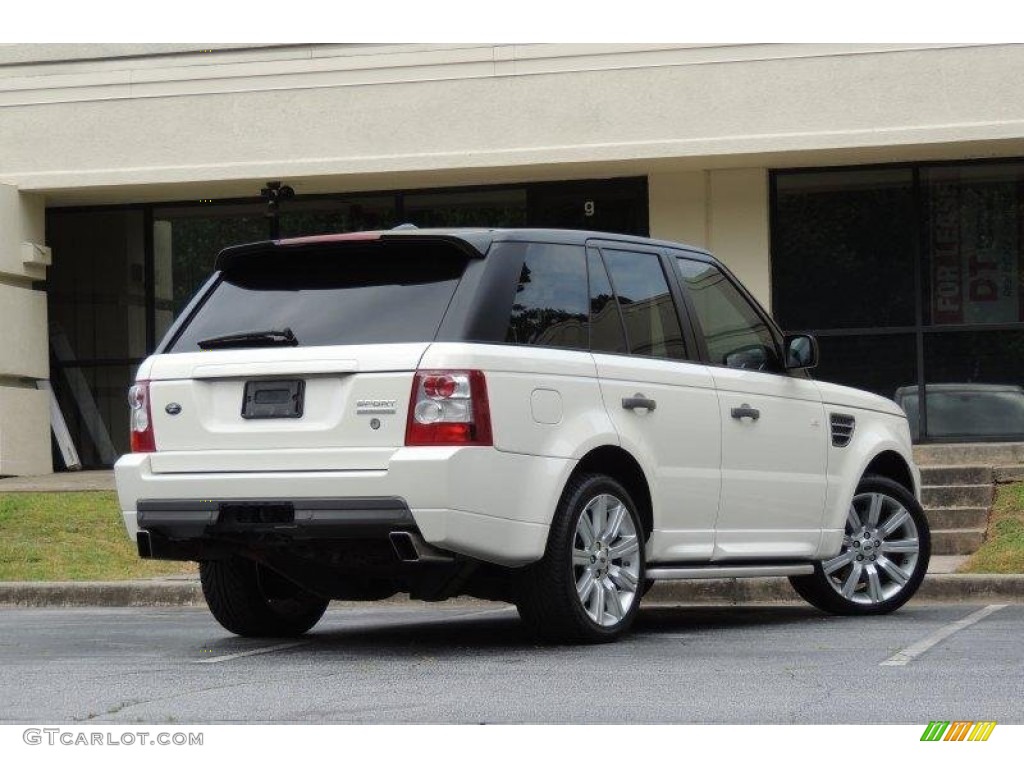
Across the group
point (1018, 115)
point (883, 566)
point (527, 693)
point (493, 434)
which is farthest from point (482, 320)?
point (1018, 115)

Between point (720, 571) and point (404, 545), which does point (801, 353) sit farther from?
point (404, 545)

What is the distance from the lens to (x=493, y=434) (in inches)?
304

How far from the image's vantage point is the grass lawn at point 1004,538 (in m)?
12.2

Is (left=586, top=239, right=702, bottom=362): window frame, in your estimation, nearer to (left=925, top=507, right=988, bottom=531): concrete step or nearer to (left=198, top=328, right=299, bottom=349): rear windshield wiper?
(left=198, top=328, right=299, bottom=349): rear windshield wiper

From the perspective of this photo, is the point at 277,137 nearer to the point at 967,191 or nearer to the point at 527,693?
the point at 967,191

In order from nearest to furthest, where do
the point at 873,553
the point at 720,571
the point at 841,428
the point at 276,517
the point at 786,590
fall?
the point at 276,517 < the point at 720,571 < the point at 841,428 < the point at 873,553 < the point at 786,590

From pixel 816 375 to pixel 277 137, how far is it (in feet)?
19.9

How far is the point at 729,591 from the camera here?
11531 millimetres

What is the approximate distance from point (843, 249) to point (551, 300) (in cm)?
1129

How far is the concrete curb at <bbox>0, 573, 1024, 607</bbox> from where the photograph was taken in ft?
37.1

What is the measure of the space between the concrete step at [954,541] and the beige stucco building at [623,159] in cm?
497

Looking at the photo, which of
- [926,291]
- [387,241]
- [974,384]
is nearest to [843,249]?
[926,291]

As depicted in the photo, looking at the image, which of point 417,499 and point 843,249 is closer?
point 417,499
